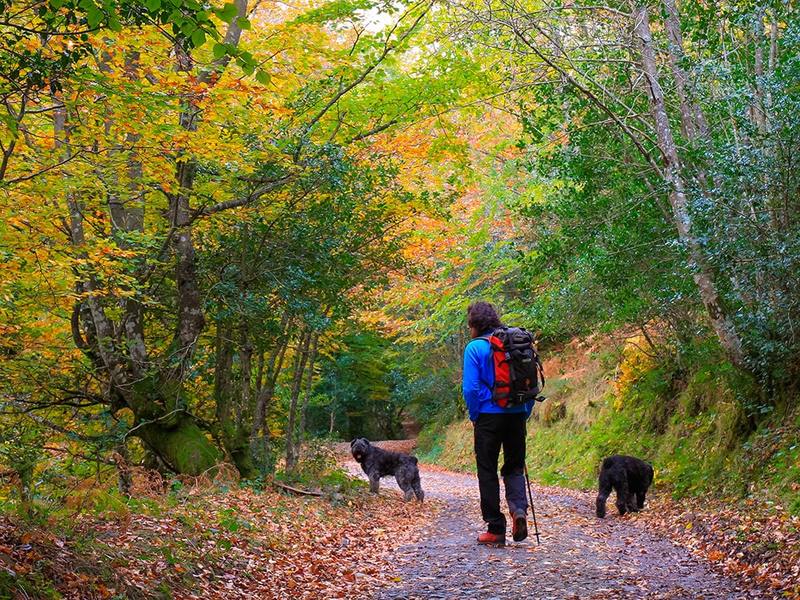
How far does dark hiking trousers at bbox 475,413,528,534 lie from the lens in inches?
262

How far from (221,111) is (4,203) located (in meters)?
2.53

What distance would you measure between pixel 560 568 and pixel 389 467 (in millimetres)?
7226

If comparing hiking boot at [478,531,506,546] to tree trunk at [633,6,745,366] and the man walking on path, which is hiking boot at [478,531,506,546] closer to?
the man walking on path

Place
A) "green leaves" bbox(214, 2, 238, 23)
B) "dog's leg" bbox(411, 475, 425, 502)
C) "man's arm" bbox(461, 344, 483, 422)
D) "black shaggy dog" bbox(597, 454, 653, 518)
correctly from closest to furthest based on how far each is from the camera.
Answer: "green leaves" bbox(214, 2, 238, 23) < "man's arm" bbox(461, 344, 483, 422) < "black shaggy dog" bbox(597, 454, 653, 518) < "dog's leg" bbox(411, 475, 425, 502)

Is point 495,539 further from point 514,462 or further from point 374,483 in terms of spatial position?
point 374,483

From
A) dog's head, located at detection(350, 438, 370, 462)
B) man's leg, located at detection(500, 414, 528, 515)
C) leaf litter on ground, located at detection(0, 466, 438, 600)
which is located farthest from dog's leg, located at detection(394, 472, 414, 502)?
man's leg, located at detection(500, 414, 528, 515)

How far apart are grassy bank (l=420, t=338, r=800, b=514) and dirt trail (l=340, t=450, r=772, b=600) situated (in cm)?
154

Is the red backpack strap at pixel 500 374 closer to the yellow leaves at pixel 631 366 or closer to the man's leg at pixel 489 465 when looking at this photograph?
the man's leg at pixel 489 465

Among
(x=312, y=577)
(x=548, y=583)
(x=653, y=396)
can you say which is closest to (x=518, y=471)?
(x=548, y=583)

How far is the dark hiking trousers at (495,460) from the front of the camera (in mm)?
6656

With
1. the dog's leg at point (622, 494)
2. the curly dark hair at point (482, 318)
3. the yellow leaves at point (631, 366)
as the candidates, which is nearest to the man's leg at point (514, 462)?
the curly dark hair at point (482, 318)

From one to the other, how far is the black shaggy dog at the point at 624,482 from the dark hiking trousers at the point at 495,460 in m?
4.11

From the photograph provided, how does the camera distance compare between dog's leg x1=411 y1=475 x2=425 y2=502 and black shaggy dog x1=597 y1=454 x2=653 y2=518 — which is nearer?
black shaggy dog x1=597 y1=454 x2=653 y2=518

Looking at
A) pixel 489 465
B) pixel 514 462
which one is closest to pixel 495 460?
pixel 489 465
